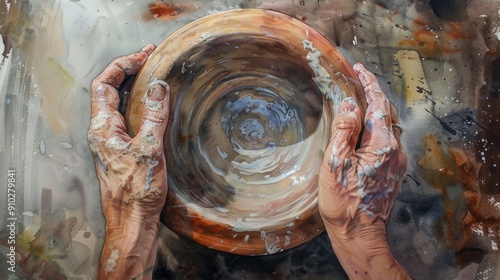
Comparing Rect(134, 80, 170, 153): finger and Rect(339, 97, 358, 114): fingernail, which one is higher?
Rect(134, 80, 170, 153): finger

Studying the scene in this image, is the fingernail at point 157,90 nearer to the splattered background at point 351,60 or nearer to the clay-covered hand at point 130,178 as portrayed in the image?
the clay-covered hand at point 130,178

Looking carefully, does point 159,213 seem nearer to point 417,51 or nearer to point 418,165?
point 418,165

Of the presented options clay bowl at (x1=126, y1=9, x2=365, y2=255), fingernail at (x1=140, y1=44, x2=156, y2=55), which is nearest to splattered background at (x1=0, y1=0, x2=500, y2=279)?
fingernail at (x1=140, y1=44, x2=156, y2=55)

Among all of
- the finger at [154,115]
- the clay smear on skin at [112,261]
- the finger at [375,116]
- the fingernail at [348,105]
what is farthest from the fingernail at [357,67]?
the clay smear on skin at [112,261]

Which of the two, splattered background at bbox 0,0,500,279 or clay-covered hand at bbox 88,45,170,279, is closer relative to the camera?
clay-covered hand at bbox 88,45,170,279

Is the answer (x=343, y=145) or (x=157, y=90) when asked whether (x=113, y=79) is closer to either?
(x=157, y=90)

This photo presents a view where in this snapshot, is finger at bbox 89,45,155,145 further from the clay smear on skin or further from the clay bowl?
the clay smear on skin
